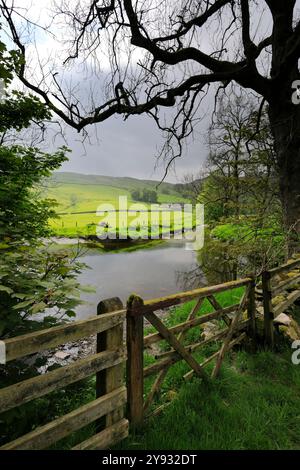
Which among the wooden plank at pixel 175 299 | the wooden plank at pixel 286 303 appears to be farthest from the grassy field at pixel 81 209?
the wooden plank at pixel 286 303

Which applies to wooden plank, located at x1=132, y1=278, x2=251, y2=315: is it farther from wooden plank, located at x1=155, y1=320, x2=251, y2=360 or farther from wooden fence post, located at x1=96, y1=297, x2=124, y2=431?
wooden plank, located at x1=155, y1=320, x2=251, y2=360

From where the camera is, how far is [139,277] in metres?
18.0

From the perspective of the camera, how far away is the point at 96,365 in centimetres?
258

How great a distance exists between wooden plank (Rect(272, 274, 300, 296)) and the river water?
6.57 meters

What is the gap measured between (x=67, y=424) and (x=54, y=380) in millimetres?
438

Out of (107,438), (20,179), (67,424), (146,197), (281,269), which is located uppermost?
(146,197)

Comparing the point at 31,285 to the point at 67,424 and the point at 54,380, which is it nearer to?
the point at 54,380

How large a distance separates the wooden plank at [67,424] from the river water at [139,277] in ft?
24.6

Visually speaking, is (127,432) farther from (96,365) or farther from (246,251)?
(246,251)

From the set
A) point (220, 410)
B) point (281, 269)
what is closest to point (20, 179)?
point (220, 410)

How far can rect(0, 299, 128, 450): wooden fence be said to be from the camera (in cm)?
203

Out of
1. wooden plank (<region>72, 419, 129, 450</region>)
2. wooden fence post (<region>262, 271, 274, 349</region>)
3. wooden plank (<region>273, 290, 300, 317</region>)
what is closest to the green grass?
wooden plank (<region>72, 419, 129, 450</region>)

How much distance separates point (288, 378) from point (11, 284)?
432 centimetres

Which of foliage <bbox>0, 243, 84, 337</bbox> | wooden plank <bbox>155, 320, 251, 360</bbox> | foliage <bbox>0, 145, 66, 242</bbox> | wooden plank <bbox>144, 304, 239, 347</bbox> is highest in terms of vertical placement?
foliage <bbox>0, 145, 66, 242</bbox>
